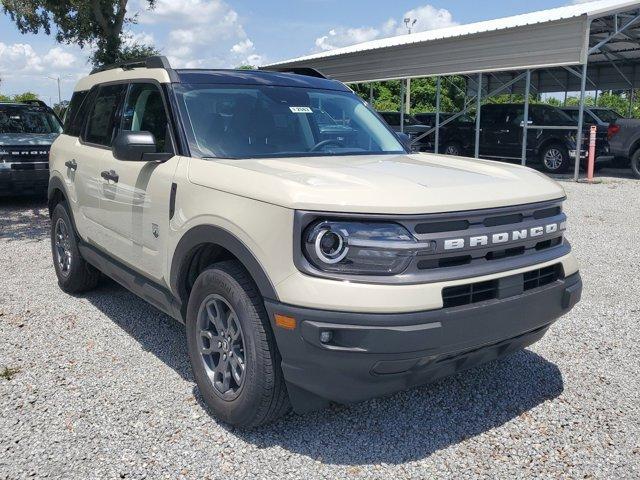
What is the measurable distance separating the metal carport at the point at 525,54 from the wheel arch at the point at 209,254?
1268 centimetres

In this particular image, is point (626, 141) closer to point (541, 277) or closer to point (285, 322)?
point (541, 277)

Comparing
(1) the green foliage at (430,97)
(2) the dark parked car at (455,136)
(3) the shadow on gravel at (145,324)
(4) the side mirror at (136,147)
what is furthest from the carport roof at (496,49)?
(4) the side mirror at (136,147)

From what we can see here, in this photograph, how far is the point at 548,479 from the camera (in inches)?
112

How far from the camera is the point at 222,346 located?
10.6 feet

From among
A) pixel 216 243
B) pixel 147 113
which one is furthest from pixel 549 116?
pixel 216 243

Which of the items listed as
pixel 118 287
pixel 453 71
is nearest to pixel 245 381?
pixel 118 287

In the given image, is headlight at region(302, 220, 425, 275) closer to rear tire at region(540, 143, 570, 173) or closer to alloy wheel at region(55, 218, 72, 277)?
alloy wheel at region(55, 218, 72, 277)

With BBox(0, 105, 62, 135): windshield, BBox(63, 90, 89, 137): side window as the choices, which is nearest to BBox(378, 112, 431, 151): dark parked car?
BBox(0, 105, 62, 135): windshield

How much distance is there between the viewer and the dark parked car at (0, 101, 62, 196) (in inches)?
402

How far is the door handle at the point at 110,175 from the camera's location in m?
4.21

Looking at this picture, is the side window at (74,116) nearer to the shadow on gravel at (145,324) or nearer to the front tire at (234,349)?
the shadow on gravel at (145,324)

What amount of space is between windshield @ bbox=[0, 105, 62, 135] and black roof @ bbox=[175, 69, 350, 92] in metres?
8.36

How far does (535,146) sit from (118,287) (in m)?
13.4

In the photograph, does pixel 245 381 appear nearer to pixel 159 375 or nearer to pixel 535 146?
pixel 159 375
